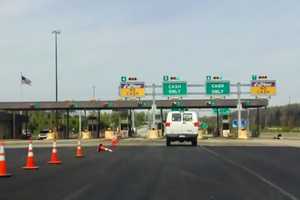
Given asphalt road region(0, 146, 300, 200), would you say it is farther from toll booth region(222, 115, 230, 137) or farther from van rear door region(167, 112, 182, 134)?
toll booth region(222, 115, 230, 137)

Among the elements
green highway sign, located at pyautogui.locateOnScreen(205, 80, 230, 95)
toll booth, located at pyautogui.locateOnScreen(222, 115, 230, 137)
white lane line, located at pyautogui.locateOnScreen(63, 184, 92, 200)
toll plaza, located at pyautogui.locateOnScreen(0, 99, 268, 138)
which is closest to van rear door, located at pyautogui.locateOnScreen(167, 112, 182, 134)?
white lane line, located at pyautogui.locateOnScreen(63, 184, 92, 200)

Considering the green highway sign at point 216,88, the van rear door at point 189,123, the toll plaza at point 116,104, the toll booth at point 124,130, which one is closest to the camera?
the van rear door at point 189,123

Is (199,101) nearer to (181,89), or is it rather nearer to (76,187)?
(181,89)

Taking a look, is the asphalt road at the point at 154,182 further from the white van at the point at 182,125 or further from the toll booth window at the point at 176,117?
the toll booth window at the point at 176,117

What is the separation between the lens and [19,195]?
14.2 meters

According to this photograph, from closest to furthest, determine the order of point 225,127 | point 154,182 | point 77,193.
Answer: point 77,193 < point 154,182 < point 225,127

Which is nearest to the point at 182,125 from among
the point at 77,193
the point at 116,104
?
the point at 77,193

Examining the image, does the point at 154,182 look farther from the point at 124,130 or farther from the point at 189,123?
the point at 124,130

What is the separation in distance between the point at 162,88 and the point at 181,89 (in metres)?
2.19

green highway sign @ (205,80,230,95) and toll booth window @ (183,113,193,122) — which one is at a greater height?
green highway sign @ (205,80,230,95)

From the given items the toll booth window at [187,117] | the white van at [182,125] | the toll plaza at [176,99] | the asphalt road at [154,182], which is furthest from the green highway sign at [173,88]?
the asphalt road at [154,182]

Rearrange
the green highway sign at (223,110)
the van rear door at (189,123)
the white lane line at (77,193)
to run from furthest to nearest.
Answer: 1. the green highway sign at (223,110)
2. the van rear door at (189,123)
3. the white lane line at (77,193)

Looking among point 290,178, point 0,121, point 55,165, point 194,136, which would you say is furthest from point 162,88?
point 290,178

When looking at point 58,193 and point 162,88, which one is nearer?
point 58,193
